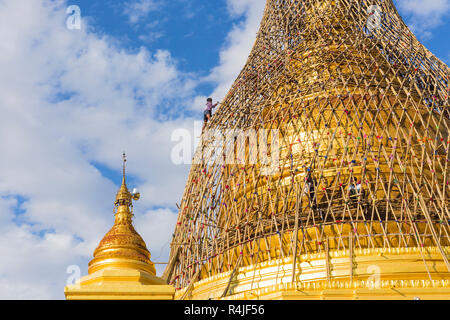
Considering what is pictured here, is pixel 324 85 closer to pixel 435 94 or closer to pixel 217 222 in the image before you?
pixel 435 94

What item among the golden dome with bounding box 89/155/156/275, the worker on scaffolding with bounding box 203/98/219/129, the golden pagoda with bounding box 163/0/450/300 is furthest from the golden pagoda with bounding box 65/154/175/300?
the worker on scaffolding with bounding box 203/98/219/129

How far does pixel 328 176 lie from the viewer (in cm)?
1578

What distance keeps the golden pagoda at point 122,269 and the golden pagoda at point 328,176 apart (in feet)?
5.35

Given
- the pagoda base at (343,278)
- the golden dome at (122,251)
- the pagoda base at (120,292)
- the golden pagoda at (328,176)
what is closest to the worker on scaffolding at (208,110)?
the golden pagoda at (328,176)

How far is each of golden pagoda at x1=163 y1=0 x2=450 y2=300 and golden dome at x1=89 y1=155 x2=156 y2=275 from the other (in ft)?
5.19

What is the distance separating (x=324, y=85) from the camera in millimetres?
17031

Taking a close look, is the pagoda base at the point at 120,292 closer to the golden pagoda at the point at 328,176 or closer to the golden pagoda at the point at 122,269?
the golden pagoda at the point at 122,269

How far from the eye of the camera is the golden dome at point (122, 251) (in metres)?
17.1

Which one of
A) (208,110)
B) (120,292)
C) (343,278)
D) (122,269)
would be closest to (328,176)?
(343,278)

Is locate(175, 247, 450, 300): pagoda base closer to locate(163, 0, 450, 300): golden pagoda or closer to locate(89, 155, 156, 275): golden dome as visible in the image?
locate(163, 0, 450, 300): golden pagoda

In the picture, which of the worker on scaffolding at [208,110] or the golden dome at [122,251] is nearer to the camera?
the golden dome at [122,251]

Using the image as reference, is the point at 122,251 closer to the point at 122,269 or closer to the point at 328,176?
the point at 122,269

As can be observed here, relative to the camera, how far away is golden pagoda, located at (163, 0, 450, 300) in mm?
13211

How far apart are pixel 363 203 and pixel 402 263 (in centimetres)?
183
